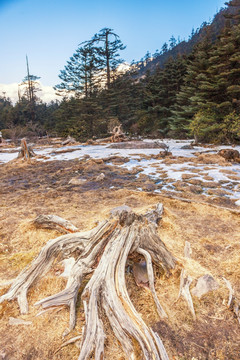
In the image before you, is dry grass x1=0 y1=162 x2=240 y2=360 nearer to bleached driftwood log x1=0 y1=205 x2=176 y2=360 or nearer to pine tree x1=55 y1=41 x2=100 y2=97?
bleached driftwood log x1=0 y1=205 x2=176 y2=360

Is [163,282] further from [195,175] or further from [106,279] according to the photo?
[195,175]

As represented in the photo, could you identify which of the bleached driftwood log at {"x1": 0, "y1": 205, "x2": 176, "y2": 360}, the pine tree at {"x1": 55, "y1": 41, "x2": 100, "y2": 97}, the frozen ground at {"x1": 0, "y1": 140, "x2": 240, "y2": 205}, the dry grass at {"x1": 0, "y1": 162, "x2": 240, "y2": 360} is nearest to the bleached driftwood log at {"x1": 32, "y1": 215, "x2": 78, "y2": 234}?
the dry grass at {"x1": 0, "y1": 162, "x2": 240, "y2": 360}

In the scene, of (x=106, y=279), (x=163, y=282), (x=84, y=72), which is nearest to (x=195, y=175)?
(x=163, y=282)

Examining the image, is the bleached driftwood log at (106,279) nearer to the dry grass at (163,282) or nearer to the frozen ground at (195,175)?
the dry grass at (163,282)

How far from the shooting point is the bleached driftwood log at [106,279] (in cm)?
140

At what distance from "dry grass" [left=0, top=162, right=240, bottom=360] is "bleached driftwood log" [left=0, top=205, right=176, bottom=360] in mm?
81

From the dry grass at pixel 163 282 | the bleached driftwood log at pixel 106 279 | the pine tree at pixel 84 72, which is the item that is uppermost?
the pine tree at pixel 84 72

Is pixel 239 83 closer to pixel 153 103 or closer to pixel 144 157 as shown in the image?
pixel 144 157

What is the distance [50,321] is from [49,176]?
6.09m

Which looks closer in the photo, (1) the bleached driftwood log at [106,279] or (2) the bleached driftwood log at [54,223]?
(1) the bleached driftwood log at [106,279]

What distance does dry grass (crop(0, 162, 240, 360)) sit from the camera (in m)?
1.41

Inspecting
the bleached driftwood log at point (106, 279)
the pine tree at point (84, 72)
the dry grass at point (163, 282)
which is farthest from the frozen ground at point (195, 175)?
the pine tree at point (84, 72)

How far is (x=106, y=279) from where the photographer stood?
1.81m

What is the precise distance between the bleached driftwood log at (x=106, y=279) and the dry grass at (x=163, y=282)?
81 mm
